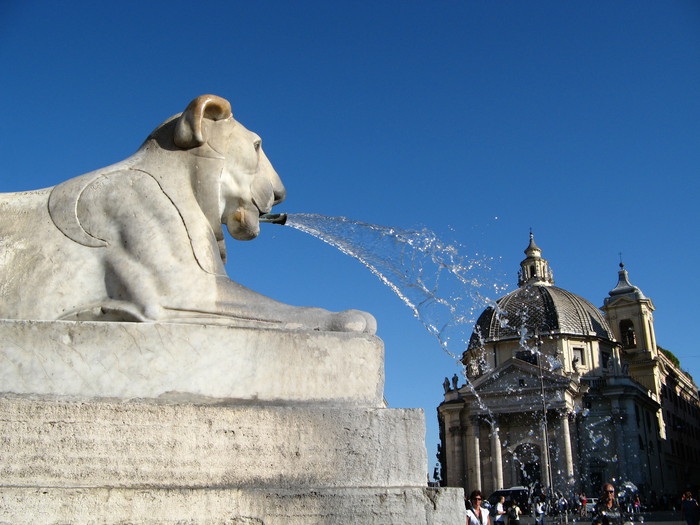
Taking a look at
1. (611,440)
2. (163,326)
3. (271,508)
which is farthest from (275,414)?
(611,440)

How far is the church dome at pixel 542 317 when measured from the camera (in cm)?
5522

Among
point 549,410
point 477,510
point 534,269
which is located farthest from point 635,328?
point 477,510

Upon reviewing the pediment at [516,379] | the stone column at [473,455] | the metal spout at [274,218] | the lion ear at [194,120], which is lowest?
the metal spout at [274,218]

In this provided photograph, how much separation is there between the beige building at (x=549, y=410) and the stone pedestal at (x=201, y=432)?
45.3 meters

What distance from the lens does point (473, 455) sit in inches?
2020

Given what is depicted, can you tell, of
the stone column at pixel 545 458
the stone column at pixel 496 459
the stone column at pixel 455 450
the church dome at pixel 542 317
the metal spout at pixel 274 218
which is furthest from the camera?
the church dome at pixel 542 317

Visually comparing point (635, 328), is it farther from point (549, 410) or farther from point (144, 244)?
point (144, 244)

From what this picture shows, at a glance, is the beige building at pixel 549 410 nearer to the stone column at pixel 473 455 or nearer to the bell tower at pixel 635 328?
the stone column at pixel 473 455

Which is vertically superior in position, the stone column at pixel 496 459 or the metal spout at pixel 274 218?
the stone column at pixel 496 459

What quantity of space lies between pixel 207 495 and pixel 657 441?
214 feet

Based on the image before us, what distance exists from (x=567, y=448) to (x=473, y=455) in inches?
288

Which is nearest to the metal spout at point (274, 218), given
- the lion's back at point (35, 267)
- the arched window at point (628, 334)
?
the lion's back at point (35, 267)

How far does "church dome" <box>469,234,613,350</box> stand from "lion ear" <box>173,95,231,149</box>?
171 ft

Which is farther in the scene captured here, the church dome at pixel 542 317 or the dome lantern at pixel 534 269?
the dome lantern at pixel 534 269
